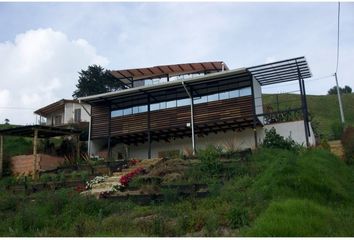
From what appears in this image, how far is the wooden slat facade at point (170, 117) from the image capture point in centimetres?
2330

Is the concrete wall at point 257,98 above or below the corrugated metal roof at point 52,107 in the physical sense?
below

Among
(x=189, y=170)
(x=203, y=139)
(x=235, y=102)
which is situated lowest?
(x=189, y=170)

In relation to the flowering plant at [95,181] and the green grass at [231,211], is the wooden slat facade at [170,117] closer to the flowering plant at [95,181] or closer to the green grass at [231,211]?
the flowering plant at [95,181]

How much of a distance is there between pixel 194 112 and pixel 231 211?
599 inches

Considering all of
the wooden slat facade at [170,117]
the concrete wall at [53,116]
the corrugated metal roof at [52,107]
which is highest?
the corrugated metal roof at [52,107]

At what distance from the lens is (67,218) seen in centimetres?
1090

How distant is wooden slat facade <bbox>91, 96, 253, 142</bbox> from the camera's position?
76.4ft

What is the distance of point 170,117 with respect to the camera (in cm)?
2522

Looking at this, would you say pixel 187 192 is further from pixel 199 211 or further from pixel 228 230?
pixel 228 230

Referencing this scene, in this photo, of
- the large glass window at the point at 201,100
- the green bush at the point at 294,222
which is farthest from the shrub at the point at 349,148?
the green bush at the point at 294,222

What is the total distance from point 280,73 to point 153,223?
50.9ft

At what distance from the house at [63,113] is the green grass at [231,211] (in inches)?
874


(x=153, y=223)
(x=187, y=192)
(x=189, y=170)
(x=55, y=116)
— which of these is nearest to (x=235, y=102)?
(x=189, y=170)

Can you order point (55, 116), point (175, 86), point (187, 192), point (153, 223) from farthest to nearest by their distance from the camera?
1. point (55, 116)
2. point (175, 86)
3. point (187, 192)
4. point (153, 223)
